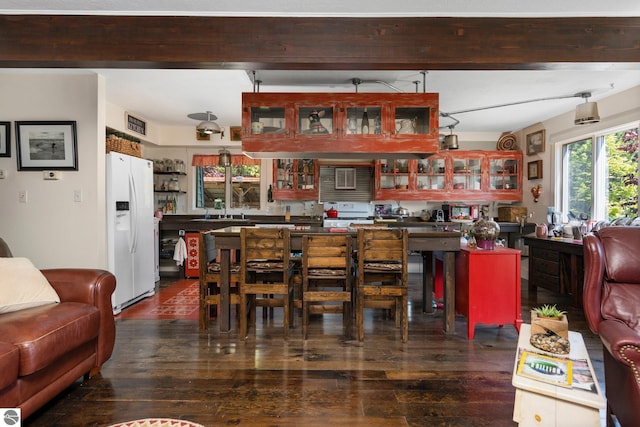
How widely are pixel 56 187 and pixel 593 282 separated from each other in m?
4.36

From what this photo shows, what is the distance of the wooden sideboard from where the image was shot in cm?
374

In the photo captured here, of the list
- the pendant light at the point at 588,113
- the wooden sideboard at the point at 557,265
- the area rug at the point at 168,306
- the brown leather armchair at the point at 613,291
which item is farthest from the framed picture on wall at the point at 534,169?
the area rug at the point at 168,306

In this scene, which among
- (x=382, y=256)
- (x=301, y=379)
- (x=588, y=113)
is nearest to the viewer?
(x=301, y=379)

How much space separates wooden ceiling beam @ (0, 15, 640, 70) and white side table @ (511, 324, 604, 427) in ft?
6.82

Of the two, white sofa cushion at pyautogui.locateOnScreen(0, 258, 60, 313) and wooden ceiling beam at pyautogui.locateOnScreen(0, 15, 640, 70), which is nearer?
white sofa cushion at pyautogui.locateOnScreen(0, 258, 60, 313)

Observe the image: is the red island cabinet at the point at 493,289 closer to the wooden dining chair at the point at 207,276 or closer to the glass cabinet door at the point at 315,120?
the glass cabinet door at the point at 315,120

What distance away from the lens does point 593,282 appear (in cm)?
185

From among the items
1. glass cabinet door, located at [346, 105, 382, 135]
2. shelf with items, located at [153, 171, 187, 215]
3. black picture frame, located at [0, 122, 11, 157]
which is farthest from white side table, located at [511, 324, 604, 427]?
shelf with items, located at [153, 171, 187, 215]

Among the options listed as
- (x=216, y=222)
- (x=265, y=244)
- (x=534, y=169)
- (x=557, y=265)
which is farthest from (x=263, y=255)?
(x=534, y=169)

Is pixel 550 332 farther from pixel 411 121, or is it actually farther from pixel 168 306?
pixel 168 306

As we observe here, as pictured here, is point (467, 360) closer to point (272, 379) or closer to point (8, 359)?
point (272, 379)

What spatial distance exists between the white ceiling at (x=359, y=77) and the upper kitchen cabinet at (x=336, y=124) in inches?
10.2

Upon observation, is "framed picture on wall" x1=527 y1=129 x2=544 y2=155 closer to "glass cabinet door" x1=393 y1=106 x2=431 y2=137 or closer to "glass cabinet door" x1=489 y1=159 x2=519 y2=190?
"glass cabinet door" x1=489 y1=159 x2=519 y2=190

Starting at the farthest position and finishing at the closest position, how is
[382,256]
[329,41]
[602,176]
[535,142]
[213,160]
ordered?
[213,160] < [535,142] < [602,176] < [382,256] < [329,41]
